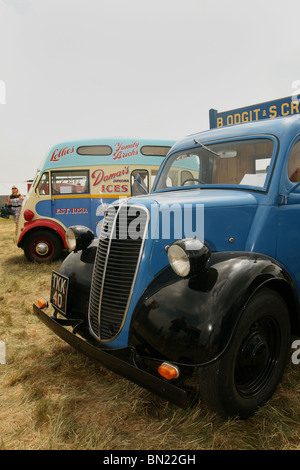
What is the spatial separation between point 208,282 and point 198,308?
0.18 meters

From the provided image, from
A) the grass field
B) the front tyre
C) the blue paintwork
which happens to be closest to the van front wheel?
the grass field

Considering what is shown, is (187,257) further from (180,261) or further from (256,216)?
(256,216)

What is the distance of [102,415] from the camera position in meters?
2.28

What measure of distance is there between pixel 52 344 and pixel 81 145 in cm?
508

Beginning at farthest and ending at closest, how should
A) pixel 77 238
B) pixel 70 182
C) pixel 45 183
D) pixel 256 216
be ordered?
pixel 70 182 → pixel 45 183 → pixel 77 238 → pixel 256 216

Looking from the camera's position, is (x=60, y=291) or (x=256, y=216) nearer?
(x=256, y=216)

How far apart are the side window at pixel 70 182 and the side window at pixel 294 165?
5.27 metres

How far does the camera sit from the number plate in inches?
113

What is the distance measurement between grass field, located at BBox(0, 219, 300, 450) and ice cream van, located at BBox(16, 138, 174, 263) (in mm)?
4196

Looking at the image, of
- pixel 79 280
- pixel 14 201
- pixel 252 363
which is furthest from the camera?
pixel 14 201

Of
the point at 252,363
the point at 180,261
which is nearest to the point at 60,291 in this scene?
the point at 180,261
